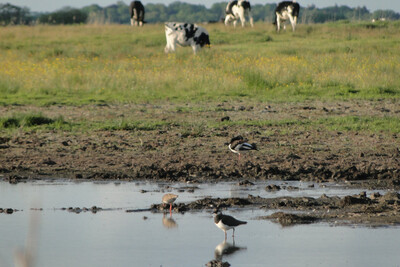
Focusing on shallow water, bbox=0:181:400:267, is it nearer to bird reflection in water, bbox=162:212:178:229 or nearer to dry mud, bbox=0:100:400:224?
bird reflection in water, bbox=162:212:178:229

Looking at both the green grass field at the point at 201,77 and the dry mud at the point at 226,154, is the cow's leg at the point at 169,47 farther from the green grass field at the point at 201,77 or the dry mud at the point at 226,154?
the dry mud at the point at 226,154

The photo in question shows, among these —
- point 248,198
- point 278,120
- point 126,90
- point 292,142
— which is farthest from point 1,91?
point 248,198

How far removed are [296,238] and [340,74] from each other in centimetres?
1432

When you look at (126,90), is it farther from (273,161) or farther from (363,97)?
(273,161)

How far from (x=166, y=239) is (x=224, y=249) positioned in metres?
0.59

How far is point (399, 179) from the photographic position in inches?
375

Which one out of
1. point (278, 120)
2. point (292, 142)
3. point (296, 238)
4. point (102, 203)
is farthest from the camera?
point (278, 120)

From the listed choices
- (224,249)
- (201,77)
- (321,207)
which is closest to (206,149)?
(321,207)

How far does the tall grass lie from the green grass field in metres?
0.03

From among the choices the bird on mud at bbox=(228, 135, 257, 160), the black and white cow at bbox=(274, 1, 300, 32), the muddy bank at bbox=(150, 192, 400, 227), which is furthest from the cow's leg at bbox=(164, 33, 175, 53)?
the muddy bank at bbox=(150, 192, 400, 227)

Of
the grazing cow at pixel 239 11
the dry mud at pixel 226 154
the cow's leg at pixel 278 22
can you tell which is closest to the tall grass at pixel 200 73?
the dry mud at pixel 226 154

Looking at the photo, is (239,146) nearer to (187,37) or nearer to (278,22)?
(187,37)

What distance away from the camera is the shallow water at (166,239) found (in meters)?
5.87

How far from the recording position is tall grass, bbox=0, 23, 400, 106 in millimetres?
18562
